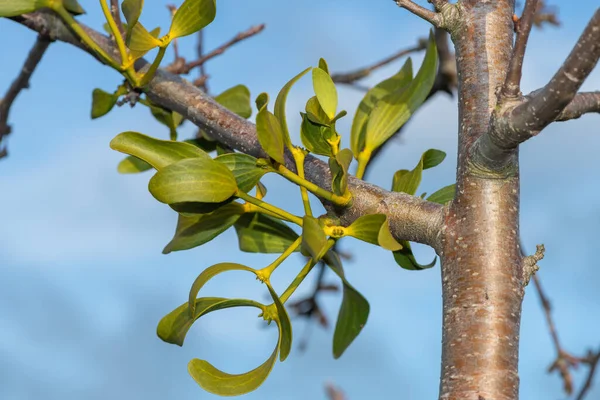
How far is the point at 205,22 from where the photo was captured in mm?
982

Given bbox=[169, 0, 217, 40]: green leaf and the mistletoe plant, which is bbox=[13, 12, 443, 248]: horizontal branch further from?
bbox=[169, 0, 217, 40]: green leaf

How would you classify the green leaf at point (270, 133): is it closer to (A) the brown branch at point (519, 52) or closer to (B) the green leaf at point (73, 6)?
(A) the brown branch at point (519, 52)

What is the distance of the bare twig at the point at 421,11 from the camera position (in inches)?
32.9

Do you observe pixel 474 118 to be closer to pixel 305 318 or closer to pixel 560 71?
pixel 560 71

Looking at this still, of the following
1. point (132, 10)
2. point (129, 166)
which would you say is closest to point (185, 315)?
point (132, 10)

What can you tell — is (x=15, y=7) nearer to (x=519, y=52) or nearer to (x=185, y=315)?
(x=185, y=315)

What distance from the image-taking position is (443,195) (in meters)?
0.99

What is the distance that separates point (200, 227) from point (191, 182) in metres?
0.20

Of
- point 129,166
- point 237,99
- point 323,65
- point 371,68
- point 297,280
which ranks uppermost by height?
point 371,68

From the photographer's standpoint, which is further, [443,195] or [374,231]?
[443,195]

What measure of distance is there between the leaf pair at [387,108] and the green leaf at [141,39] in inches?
12.2

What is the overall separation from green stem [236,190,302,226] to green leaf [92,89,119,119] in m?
0.44

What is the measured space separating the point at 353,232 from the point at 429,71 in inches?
12.0

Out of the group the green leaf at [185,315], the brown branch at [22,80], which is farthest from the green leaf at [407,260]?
the brown branch at [22,80]
